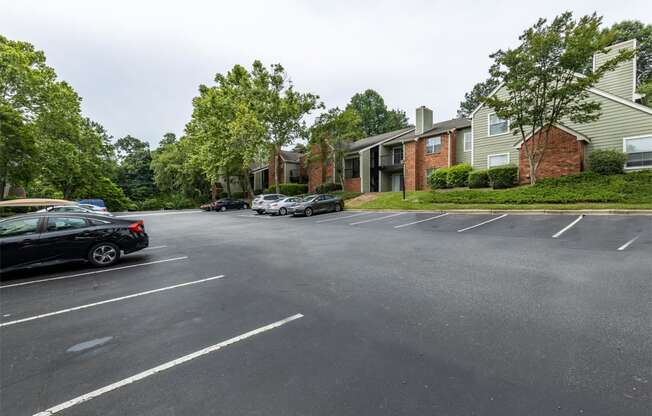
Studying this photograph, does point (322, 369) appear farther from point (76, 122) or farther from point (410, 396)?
point (76, 122)

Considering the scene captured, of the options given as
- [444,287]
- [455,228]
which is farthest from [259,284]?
[455,228]

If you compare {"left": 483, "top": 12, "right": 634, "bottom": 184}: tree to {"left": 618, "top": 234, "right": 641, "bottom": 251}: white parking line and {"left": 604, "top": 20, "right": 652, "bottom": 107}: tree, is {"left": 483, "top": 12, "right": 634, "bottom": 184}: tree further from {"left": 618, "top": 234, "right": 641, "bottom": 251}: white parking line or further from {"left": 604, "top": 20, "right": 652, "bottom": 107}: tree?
{"left": 604, "top": 20, "right": 652, "bottom": 107}: tree

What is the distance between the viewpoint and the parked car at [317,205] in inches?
743

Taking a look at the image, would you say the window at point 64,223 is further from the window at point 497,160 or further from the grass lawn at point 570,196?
the window at point 497,160

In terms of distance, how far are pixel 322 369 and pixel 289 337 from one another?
740mm

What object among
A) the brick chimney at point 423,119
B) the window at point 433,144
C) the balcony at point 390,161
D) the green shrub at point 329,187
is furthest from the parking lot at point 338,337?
the green shrub at point 329,187

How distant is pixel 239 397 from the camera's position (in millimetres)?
2307

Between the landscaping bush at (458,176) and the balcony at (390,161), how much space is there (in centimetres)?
713

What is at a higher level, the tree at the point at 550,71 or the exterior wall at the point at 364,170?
the tree at the point at 550,71

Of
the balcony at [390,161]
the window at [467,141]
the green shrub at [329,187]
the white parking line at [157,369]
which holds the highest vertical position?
the window at [467,141]

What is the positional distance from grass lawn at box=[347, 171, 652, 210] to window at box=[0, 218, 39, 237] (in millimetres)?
16363

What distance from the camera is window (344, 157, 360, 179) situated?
98.2 feet

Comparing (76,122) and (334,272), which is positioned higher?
(76,122)

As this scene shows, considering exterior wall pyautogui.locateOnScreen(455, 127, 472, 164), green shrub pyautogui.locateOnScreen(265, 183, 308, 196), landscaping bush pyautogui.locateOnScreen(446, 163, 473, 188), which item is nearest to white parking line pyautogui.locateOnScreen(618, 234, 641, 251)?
landscaping bush pyautogui.locateOnScreen(446, 163, 473, 188)
